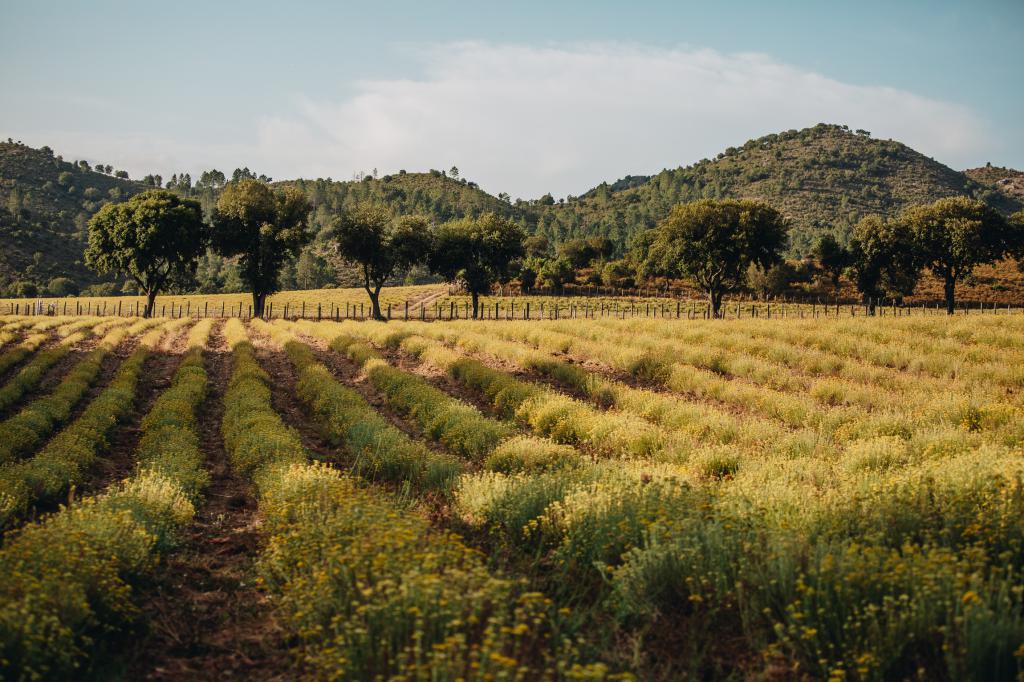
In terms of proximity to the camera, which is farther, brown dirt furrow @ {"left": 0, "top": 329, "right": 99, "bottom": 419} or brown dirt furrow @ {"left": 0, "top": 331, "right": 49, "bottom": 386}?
brown dirt furrow @ {"left": 0, "top": 331, "right": 49, "bottom": 386}

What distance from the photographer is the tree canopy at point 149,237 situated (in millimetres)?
60438

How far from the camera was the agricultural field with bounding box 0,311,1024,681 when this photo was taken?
4.82 m

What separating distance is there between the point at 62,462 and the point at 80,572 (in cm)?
588

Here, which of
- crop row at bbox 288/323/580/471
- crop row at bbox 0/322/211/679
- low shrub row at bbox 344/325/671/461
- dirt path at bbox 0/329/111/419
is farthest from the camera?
dirt path at bbox 0/329/111/419

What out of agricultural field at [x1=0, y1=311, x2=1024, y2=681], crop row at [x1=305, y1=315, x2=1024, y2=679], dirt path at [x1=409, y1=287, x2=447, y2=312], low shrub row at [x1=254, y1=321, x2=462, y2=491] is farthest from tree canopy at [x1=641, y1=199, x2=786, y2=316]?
crop row at [x1=305, y1=315, x2=1024, y2=679]

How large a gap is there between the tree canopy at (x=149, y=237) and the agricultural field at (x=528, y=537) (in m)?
49.3

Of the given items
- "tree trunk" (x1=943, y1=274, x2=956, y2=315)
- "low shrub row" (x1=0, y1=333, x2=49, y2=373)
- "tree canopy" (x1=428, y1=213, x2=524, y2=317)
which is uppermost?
"tree canopy" (x1=428, y1=213, x2=524, y2=317)

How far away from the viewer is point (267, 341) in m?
35.5

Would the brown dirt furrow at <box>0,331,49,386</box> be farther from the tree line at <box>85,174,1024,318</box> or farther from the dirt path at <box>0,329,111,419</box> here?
the tree line at <box>85,174,1024,318</box>

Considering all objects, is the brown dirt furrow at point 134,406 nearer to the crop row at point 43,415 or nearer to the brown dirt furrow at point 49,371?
the crop row at point 43,415

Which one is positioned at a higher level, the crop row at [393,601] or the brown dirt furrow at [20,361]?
the crop row at [393,601]

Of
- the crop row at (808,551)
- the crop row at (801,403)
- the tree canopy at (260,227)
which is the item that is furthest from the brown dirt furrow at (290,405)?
the tree canopy at (260,227)

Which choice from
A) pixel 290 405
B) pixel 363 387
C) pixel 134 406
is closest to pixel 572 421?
pixel 290 405

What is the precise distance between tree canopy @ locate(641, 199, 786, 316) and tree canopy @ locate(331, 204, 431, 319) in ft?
78.1
